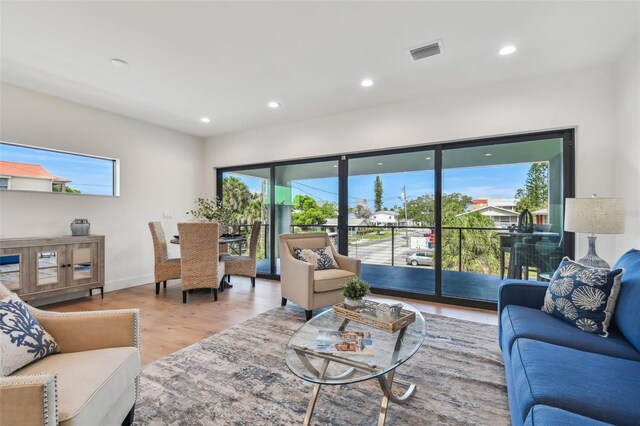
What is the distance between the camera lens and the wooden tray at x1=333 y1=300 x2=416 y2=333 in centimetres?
189

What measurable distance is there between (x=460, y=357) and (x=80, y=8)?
401 centimetres

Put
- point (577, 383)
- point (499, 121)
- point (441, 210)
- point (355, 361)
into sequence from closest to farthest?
point (577, 383) → point (355, 361) → point (499, 121) → point (441, 210)

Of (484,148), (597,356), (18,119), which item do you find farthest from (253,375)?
(18,119)

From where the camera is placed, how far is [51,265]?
3533mm

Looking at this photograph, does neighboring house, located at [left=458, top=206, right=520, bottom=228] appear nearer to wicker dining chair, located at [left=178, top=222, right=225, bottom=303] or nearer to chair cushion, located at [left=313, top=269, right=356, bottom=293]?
chair cushion, located at [left=313, top=269, right=356, bottom=293]

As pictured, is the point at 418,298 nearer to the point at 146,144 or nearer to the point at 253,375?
the point at 253,375

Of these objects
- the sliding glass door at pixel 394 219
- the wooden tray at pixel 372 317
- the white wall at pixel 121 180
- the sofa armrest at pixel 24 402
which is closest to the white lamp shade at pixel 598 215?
the sliding glass door at pixel 394 219

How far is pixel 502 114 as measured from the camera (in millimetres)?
3457

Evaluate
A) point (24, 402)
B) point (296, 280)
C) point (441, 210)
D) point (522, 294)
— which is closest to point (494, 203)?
point (441, 210)

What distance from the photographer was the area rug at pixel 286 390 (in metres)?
1.69

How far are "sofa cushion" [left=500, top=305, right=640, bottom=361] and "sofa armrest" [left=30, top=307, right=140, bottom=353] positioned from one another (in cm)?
217

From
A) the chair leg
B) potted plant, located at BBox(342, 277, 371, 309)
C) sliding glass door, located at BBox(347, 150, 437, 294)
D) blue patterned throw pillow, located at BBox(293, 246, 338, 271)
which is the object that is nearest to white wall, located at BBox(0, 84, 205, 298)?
blue patterned throw pillow, located at BBox(293, 246, 338, 271)

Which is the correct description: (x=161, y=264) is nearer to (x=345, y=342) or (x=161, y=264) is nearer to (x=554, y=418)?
(x=345, y=342)

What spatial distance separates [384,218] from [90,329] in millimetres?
3730
